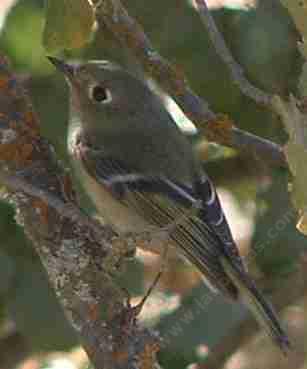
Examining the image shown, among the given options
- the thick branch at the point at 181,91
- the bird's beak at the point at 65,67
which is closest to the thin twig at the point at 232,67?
the thick branch at the point at 181,91

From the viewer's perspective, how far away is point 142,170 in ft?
10.8

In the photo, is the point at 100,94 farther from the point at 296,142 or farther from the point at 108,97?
the point at 296,142

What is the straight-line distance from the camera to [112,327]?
2.39 meters

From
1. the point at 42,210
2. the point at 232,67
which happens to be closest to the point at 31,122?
the point at 42,210

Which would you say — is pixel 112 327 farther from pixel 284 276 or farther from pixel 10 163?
pixel 284 276

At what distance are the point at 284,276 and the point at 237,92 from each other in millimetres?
582

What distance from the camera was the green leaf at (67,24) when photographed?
2424mm

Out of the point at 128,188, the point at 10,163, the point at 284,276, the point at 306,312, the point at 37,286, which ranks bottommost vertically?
the point at 306,312

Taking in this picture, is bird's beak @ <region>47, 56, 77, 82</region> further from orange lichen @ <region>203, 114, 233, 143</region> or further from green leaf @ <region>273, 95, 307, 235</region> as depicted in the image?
green leaf @ <region>273, 95, 307, 235</region>

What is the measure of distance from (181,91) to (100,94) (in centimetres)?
80

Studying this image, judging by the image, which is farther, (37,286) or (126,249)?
(37,286)

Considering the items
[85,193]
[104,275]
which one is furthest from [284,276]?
[104,275]

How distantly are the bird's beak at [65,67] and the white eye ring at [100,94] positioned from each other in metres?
0.15

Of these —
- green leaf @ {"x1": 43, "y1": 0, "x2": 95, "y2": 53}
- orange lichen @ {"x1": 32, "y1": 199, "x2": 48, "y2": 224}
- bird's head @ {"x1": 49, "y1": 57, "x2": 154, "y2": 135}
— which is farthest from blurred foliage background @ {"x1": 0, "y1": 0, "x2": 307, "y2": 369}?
orange lichen @ {"x1": 32, "y1": 199, "x2": 48, "y2": 224}
